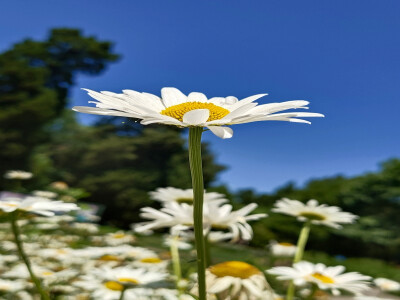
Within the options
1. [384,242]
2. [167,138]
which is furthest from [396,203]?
[167,138]

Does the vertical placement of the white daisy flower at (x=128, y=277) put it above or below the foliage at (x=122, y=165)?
below

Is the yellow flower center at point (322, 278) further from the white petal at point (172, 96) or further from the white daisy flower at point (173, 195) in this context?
the white petal at point (172, 96)

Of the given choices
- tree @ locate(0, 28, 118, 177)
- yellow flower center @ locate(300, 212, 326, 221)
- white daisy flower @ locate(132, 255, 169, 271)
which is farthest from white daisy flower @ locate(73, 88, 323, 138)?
tree @ locate(0, 28, 118, 177)

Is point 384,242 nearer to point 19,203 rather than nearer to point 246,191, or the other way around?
point 246,191

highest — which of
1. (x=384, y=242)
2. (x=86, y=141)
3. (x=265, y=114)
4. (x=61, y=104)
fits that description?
(x=61, y=104)

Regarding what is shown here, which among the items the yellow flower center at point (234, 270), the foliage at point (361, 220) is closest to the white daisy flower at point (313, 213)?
the yellow flower center at point (234, 270)

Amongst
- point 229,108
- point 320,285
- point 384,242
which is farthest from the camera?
point 384,242
